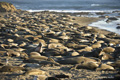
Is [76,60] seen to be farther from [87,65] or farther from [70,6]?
[70,6]

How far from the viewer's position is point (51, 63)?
4.90 meters

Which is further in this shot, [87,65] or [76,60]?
[76,60]

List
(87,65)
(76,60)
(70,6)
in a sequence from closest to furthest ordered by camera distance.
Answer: (87,65), (76,60), (70,6)

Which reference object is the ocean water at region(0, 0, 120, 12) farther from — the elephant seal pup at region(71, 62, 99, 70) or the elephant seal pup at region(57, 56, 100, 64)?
the elephant seal pup at region(71, 62, 99, 70)

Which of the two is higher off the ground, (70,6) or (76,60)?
(70,6)

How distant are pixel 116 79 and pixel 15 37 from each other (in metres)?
5.69

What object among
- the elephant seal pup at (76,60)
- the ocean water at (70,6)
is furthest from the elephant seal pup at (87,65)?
the ocean water at (70,6)

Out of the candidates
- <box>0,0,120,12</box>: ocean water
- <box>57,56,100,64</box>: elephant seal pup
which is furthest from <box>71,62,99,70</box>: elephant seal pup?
<box>0,0,120,12</box>: ocean water

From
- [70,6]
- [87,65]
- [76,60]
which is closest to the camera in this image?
[87,65]

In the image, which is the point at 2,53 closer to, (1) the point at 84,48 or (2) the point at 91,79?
(1) the point at 84,48

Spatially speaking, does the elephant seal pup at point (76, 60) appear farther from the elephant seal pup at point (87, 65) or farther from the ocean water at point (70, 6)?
the ocean water at point (70, 6)

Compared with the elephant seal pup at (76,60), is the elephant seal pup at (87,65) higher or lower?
lower

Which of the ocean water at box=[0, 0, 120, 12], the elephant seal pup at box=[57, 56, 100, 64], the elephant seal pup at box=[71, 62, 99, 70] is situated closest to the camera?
the elephant seal pup at box=[71, 62, 99, 70]

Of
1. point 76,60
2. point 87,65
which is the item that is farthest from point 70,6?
point 87,65
